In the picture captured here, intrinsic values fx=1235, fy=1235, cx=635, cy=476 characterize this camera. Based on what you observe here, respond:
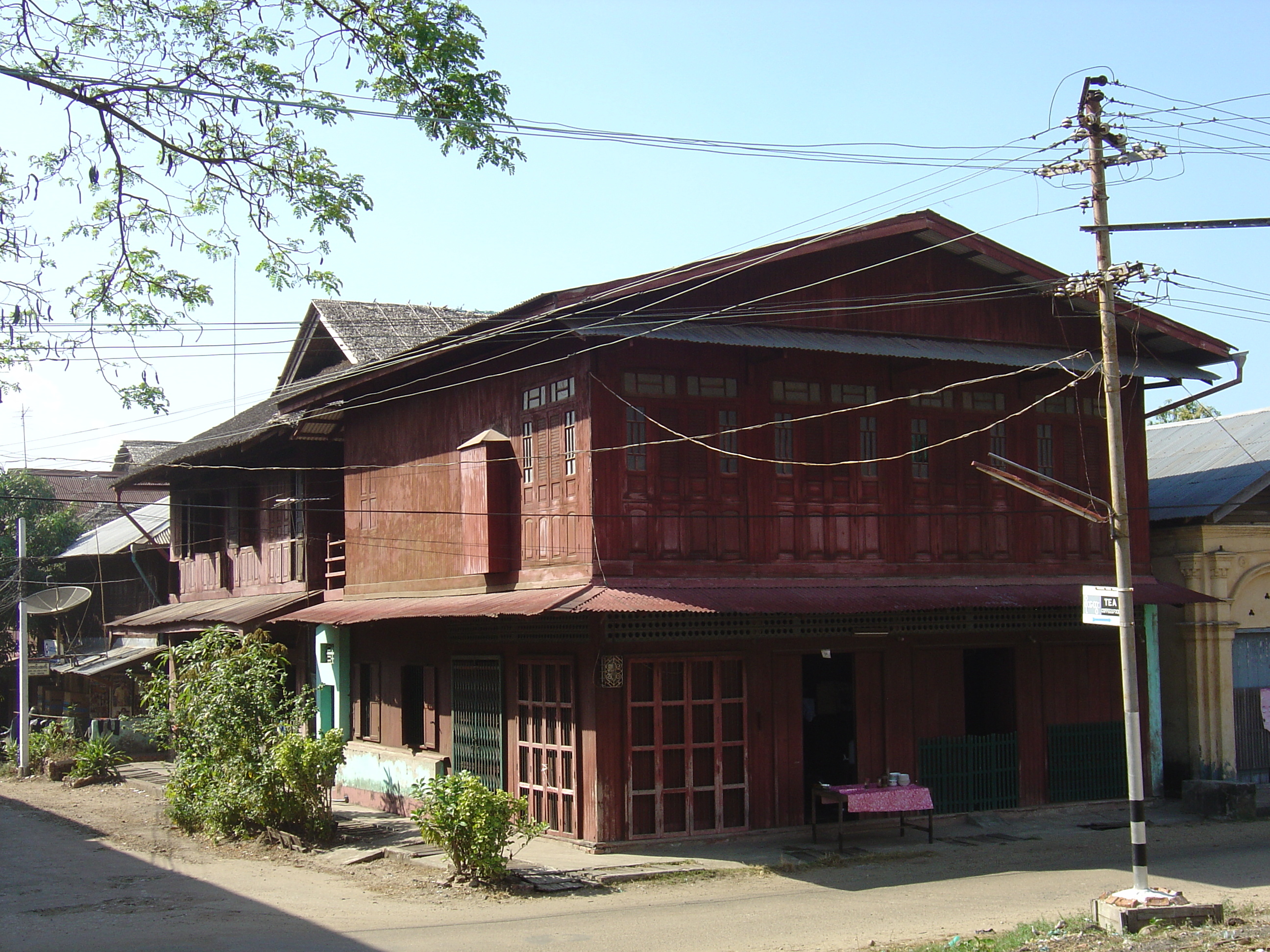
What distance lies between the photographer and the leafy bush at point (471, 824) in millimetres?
12961

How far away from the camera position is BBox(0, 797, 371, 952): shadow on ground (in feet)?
35.6

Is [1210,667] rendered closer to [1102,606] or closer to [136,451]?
[1102,606]

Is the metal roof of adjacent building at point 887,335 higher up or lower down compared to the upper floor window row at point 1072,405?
higher up

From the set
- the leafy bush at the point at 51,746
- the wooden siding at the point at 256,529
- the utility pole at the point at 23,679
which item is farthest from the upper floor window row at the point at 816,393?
the utility pole at the point at 23,679

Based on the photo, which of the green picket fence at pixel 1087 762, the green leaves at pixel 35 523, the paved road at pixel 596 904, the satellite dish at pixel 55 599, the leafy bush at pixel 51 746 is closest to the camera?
the paved road at pixel 596 904

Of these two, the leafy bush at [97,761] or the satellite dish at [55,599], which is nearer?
the leafy bush at [97,761]

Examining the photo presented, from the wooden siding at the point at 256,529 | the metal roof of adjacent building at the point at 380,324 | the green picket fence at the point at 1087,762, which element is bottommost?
the green picket fence at the point at 1087,762

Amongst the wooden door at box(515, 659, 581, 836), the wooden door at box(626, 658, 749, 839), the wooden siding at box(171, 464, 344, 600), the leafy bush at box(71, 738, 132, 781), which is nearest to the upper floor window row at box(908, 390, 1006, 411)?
the wooden door at box(626, 658, 749, 839)

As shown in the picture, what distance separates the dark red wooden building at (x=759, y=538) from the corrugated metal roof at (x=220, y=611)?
3.01 m

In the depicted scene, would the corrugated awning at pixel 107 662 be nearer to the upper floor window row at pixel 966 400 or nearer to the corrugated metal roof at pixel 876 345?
the corrugated metal roof at pixel 876 345

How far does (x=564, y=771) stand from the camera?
15.4 m

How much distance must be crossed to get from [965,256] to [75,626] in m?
28.7

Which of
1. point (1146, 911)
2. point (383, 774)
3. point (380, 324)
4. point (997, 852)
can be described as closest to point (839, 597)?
point (997, 852)

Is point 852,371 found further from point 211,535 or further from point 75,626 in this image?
point 75,626
